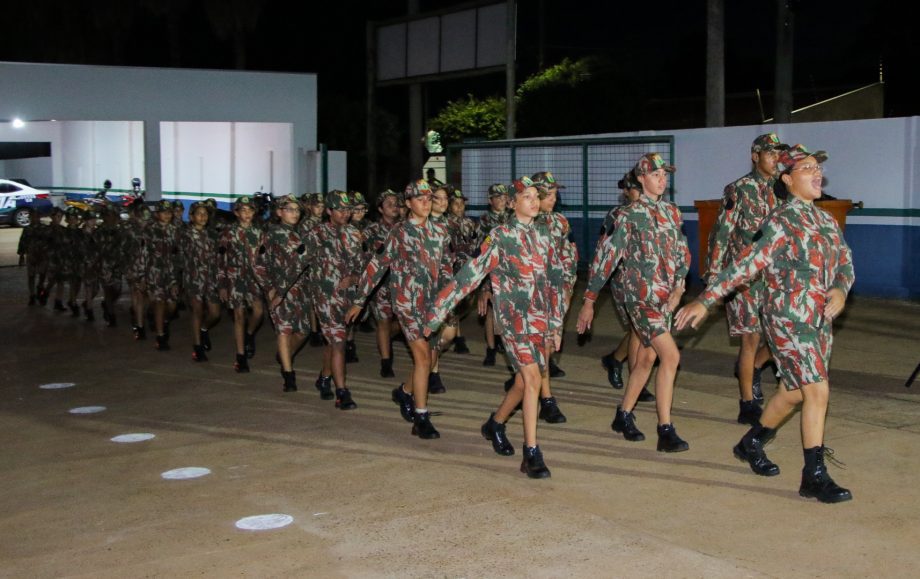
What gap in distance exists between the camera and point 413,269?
28.3 feet

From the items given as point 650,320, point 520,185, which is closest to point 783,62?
point 650,320

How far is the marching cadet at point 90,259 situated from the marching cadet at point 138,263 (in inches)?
67.7

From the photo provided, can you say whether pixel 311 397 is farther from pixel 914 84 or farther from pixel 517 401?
pixel 914 84

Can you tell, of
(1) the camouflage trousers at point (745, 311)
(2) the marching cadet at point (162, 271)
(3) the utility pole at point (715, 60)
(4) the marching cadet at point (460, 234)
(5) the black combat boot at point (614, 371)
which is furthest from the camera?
(3) the utility pole at point (715, 60)

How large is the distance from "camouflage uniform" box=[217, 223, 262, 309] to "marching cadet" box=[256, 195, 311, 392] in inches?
29.8

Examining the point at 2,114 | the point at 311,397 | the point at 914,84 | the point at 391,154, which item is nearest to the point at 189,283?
the point at 311,397

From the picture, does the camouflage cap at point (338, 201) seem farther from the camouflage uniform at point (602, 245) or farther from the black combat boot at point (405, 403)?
the camouflage uniform at point (602, 245)

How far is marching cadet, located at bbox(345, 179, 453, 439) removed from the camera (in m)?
8.55

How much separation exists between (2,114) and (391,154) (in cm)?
1629

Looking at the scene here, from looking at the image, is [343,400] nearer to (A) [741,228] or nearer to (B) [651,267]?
(B) [651,267]

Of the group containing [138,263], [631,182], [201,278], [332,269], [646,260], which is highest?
[631,182]

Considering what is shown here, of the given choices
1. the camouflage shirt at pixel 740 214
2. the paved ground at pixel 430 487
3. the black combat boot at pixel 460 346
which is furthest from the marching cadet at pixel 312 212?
the camouflage shirt at pixel 740 214

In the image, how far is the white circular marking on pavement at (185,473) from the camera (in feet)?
24.8

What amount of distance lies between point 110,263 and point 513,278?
370 inches
